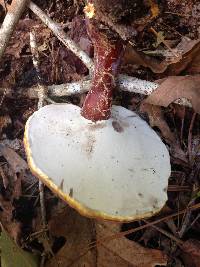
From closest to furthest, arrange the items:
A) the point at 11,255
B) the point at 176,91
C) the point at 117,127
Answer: the point at 11,255
the point at 117,127
the point at 176,91

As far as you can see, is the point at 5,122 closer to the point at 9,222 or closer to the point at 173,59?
the point at 9,222

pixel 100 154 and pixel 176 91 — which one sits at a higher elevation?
Result: pixel 176 91

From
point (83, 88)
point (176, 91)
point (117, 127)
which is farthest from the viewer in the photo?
point (83, 88)

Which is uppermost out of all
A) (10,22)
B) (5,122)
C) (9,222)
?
(10,22)

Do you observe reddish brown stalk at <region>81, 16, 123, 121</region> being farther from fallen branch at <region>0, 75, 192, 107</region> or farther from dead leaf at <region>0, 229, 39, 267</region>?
dead leaf at <region>0, 229, 39, 267</region>

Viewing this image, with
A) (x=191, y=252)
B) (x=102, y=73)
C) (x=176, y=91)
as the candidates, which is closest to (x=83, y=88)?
(x=102, y=73)

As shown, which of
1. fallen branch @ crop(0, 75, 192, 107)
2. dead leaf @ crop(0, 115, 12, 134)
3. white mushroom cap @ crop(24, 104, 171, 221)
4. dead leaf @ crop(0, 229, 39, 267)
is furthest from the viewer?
dead leaf @ crop(0, 115, 12, 134)

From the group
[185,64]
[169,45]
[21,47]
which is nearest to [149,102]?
[185,64]

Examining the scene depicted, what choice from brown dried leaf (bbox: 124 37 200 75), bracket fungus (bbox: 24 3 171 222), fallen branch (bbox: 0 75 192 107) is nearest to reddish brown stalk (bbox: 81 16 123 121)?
bracket fungus (bbox: 24 3 171 222)
